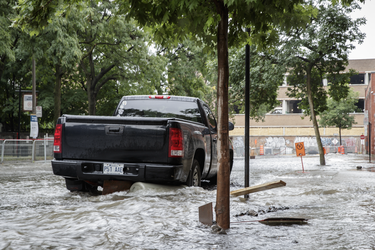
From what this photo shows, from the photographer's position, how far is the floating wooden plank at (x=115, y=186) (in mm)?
7199

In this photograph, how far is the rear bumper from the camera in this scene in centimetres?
685

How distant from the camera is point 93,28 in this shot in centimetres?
2544

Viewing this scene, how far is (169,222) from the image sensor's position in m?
5.21

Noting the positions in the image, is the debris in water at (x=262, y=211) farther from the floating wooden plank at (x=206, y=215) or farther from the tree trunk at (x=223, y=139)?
the tree trunk at (x=223, y=139)

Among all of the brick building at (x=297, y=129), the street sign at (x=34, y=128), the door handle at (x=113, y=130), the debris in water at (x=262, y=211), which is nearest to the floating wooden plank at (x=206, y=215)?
the debris in water at (x=262, y=211)

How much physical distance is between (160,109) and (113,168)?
2130 millimetres

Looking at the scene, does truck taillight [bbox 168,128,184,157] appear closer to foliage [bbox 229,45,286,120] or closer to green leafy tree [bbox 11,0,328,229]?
green leafy tree [bbox 11,0,328,229]

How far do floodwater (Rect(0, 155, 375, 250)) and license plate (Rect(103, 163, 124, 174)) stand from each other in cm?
38

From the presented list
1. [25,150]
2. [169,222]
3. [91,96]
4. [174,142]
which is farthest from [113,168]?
[91,96]

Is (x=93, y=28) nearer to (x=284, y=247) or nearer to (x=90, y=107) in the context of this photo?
(x=90, y=107)

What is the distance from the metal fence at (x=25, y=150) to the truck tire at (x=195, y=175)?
1493cm

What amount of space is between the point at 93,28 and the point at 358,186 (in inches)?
765

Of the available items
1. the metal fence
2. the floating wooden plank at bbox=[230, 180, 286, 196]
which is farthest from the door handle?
the metal fence

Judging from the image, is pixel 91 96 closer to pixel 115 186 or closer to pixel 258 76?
pixel 258 76
